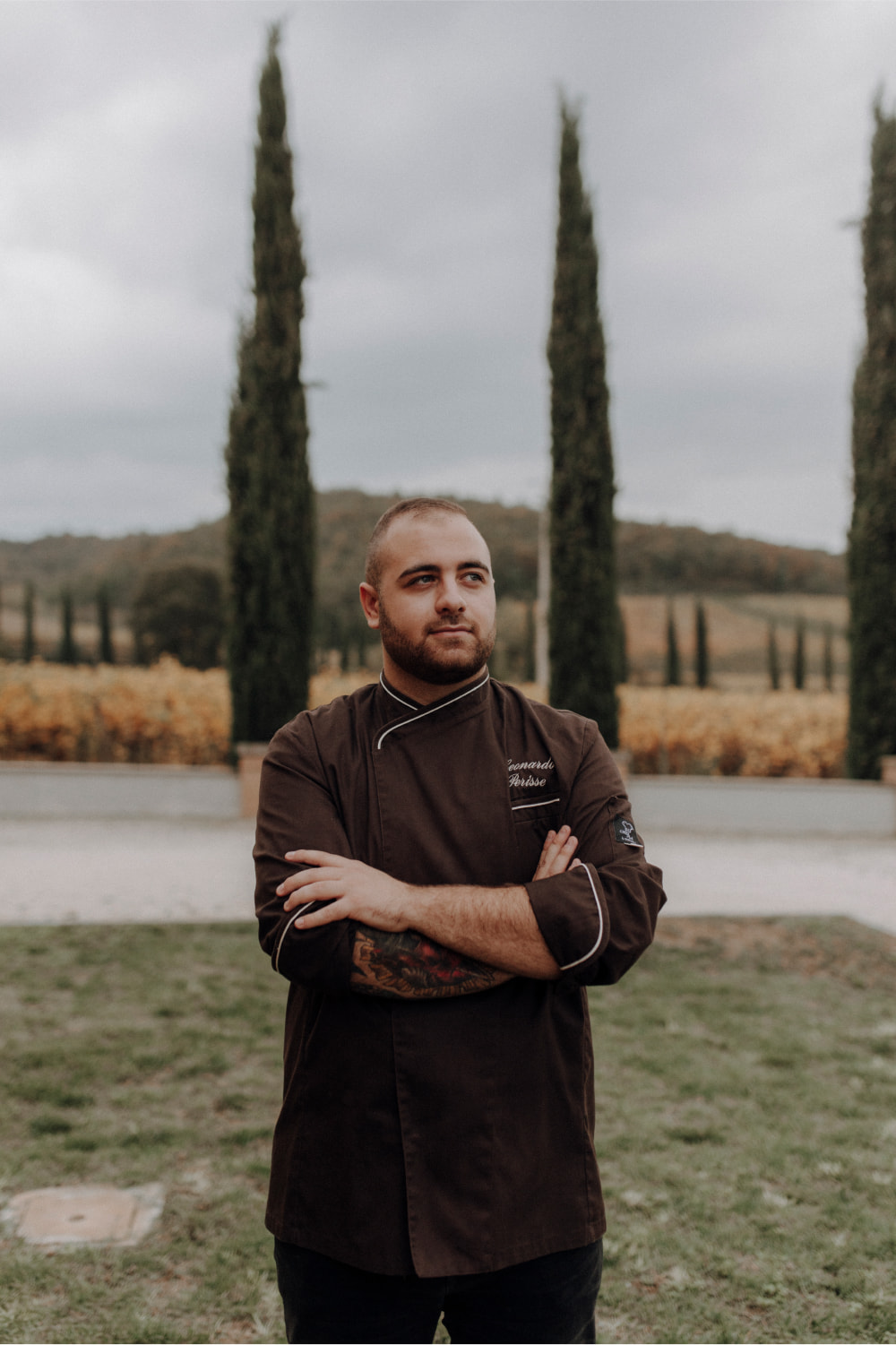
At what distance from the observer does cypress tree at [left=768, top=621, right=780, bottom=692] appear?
70.5 ft

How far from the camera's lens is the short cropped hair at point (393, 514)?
161cm

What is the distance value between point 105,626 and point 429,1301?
19.0 m

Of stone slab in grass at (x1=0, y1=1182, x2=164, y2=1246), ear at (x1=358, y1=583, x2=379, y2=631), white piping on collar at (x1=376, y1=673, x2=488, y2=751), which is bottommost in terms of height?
stone slab in grass at (x1=0, y1=1182, x2=164, y2=1246)

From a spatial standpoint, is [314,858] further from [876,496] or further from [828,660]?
[828,660]

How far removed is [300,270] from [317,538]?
3.19m

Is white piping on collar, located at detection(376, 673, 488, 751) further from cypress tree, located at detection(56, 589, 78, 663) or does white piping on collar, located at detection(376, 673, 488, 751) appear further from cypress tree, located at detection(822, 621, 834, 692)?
cypress tree, located at detection(822, 621, 834, 692)

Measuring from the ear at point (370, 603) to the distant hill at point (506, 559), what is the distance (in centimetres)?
1481

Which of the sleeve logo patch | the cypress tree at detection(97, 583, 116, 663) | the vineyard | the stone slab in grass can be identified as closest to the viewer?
the sleeve logo patch

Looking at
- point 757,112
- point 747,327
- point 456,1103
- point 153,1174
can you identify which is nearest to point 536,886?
point 456,1103

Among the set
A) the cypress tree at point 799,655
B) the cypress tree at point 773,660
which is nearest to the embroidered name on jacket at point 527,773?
the cypress tree at point 773,660

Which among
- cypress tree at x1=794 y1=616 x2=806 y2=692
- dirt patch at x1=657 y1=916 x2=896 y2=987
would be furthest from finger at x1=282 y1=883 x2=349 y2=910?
cypress tree at x1=794 y1=616 x2=806 y2=692

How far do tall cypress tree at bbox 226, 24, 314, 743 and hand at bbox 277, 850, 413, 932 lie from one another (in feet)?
32.5

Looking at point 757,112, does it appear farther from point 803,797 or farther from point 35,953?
point 35,953

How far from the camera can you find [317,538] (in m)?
11.6
